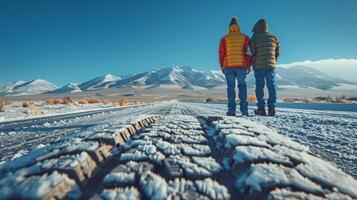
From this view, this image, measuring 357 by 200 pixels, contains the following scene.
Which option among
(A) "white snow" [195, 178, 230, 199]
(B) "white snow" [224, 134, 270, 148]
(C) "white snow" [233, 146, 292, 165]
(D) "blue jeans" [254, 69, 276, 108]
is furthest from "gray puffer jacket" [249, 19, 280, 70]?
(A) "white snow" [195, 178, 230, 199]

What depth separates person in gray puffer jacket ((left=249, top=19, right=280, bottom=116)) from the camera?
563 cm

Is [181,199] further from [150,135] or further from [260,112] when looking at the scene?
[260,112]

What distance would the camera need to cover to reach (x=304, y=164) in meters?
1.28

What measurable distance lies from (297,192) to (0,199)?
1180 millimetres

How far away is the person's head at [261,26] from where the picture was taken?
5754mm

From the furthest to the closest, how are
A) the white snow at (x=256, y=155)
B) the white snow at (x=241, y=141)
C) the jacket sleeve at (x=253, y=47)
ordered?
the jacket sleeve at (x=253, y=47)
the white snow at (x=241, y=141)
the white snow at (x=256, y=155)

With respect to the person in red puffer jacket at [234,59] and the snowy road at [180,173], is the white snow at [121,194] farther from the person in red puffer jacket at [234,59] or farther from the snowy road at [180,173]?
the person in red puffer jacket at [234,59]

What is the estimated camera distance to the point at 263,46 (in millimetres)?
5637

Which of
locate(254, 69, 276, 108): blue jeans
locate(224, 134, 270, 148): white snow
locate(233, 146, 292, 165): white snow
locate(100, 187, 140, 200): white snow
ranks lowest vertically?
locate(100, 187, 140, 200): white snow

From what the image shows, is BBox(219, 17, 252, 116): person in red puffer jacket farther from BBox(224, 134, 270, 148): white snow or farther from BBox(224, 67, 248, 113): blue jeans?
BBox(224, 134, 270, 148): white snow

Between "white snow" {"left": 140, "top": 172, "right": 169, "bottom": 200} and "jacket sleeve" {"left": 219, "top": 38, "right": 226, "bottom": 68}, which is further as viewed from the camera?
"jacket sleeve" {"left": 219, "top": 38, "right": 226, "bottom": 68}

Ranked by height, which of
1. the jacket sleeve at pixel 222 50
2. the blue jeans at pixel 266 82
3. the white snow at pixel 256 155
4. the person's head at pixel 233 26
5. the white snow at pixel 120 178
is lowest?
the white snow at pixel 120 178

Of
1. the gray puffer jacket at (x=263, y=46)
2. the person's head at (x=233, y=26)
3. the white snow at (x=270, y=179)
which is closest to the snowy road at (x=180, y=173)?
the white snow at (x=270, y=179)

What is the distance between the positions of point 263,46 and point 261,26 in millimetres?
534
